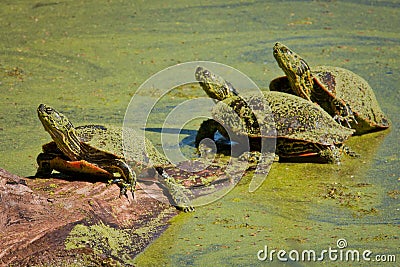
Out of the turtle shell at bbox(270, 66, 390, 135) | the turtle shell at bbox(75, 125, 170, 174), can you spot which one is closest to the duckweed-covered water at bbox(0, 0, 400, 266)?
the turtle shell at bbox(270, 66, 390, 135)

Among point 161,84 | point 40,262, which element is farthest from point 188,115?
point 40,262

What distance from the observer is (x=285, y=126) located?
443 centimetres

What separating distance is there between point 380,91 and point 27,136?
2.96 meters

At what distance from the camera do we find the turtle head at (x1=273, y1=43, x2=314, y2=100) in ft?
16.1

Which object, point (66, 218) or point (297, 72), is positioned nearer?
point (66, 218)

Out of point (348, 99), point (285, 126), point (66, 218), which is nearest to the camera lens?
point (66, 218)

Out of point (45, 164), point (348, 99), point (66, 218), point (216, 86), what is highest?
point (216, 86)

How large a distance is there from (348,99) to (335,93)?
12 cm

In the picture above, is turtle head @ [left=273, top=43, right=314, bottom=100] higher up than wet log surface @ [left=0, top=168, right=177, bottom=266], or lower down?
higher up

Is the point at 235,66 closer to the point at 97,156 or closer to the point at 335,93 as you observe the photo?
the point at 335,93

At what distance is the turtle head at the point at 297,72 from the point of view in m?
4.90

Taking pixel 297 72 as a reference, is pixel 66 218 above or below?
below

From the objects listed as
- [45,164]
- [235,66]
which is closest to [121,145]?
[45,164]

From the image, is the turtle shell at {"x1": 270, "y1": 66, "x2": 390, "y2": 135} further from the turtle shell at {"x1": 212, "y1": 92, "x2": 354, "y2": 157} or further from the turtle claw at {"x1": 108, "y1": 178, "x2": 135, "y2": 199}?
the turtle claw at {"x1": 108, "y1": 178, "x2": 135, "y2": 199}
